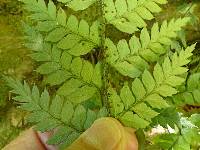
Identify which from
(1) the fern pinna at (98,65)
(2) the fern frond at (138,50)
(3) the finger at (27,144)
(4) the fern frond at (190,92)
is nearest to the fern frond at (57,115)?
(1) the fern pinna at (98,65)

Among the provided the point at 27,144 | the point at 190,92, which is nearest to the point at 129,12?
the point at 190,92

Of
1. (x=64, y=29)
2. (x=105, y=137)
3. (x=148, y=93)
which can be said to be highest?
(x=64, y=29)

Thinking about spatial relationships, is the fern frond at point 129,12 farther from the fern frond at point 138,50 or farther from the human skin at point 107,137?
the human skin at point 107,137

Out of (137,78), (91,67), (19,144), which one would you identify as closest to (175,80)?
(137,78)

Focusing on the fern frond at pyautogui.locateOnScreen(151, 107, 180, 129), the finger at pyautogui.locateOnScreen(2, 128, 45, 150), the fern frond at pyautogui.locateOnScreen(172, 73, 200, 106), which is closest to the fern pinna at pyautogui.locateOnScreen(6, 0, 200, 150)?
the fern frond at pyautogui.locateOnScreen(151, 107, 180, 129)

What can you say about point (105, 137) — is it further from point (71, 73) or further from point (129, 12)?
point (129, 12)

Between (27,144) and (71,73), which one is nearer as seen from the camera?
(71,73)

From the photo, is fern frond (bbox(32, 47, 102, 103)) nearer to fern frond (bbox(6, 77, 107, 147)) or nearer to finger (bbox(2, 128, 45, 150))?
fern frond (bbox(6, 77, 107, 147))
